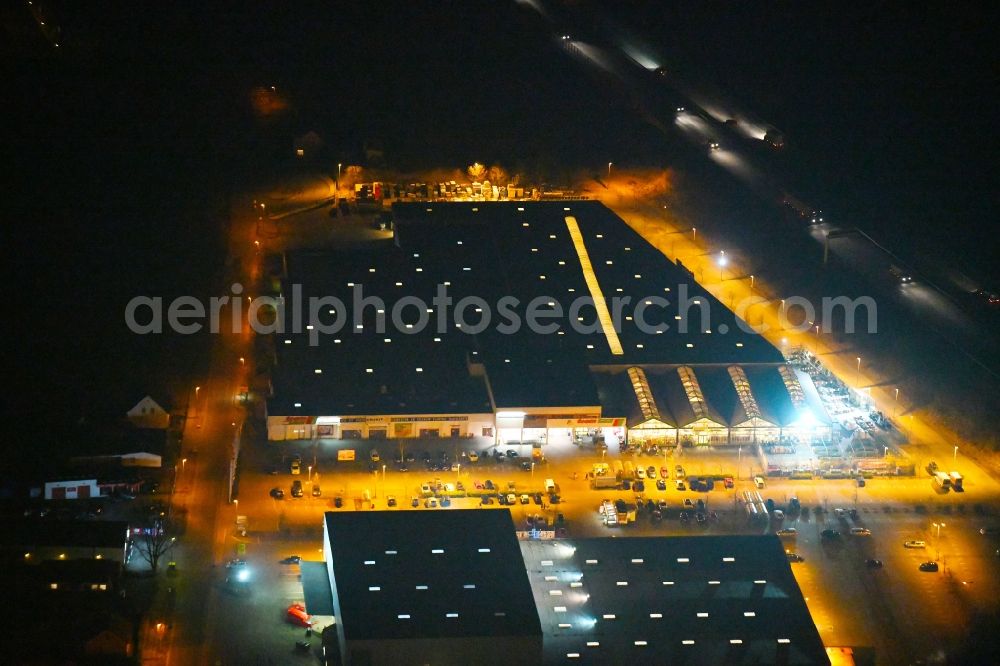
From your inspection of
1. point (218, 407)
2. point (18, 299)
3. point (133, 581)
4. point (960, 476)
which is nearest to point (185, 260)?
point (18, 299)

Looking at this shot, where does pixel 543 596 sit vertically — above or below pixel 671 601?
above

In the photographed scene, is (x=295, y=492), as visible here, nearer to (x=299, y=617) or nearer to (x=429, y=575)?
(x=299, y=617)

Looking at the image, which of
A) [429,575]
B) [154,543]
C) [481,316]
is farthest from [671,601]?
[481,316]

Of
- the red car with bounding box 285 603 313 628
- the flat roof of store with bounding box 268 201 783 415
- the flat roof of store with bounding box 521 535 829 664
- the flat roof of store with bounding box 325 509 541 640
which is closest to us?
the flat roof of store with bounding box 325 509 541 640

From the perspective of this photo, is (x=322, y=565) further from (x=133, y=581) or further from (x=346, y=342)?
(x=346, y=342)

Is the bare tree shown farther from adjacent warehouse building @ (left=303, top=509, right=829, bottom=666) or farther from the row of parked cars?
adjacent warehouse building @ (left=303, top=509, right=829, bottom=666)

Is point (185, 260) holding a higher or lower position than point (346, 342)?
higher

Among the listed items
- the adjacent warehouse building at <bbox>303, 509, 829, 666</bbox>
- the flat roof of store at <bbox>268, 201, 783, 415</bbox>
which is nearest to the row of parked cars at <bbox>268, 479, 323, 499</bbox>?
the flat roof of store at <bbox>268, 201, 783, 415</bbox>
